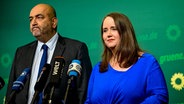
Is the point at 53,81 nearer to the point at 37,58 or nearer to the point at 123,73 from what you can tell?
the point at 123,73

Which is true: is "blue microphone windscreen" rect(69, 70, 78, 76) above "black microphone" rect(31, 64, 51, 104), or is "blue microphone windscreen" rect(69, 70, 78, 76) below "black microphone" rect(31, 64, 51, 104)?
above

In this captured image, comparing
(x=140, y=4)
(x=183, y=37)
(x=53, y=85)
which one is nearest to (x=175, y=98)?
(x=183, y=37)

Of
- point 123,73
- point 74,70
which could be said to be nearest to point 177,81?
point 123,73

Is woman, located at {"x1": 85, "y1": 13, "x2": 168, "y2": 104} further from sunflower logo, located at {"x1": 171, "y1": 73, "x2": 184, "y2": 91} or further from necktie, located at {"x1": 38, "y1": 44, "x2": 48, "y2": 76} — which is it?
sunflower logo, located at {"x1": 171, "y1": 73, "x2": 184, "y2": 91}

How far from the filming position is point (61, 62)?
7.20 ft

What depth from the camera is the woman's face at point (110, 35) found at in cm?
268

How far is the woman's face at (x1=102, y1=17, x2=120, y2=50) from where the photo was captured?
2678 millimetres

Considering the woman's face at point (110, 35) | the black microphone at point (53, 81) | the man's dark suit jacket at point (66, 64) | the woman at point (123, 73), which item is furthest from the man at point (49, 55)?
the black microphone at point (53, 81)

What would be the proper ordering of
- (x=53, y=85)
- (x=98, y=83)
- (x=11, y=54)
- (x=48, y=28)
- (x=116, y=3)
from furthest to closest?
(x=11, y=54) → (x=116, y=3) → (x=48, y=28) → (x=98, y=83) → (x=53, y=85)

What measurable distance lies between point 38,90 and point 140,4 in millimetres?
1982

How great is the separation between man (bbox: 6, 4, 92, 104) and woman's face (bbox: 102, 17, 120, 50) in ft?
2.06

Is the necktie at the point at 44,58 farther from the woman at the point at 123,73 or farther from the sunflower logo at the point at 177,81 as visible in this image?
the sunflower logo at the point at 177,81

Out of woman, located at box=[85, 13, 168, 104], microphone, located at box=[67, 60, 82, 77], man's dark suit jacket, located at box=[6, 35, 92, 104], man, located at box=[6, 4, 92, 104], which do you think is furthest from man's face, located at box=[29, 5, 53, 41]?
microphone, located at box=[67, 60, 82, 77]

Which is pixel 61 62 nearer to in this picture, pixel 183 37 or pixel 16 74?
pixel 16 74
